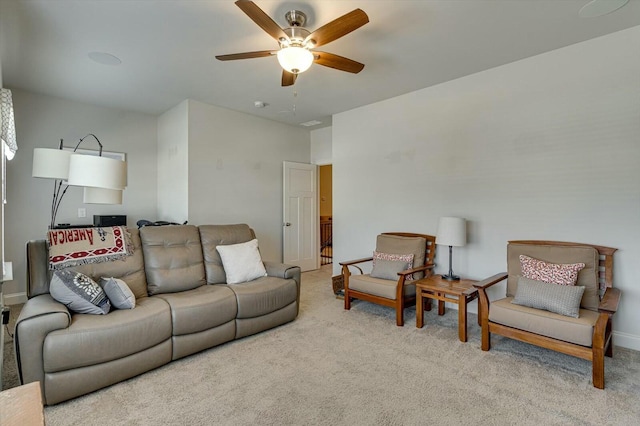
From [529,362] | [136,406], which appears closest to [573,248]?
[529,362]

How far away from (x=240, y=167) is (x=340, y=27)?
3.32m

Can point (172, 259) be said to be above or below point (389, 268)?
above

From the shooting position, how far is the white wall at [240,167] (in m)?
4.61

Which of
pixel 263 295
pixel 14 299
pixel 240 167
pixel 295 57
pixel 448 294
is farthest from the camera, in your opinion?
pixel 240 167

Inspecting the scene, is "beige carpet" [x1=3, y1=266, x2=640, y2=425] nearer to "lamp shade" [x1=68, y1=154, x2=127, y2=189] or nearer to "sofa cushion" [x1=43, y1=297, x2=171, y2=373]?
"sofa cushion" [x1=43, y1=297, x2=171, y2=373]

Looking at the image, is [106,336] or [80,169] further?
[80,169]

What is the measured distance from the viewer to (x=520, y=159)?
3.38 meters

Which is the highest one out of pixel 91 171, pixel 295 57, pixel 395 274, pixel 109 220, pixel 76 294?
pixel 295 57

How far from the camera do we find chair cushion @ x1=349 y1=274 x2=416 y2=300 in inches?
135

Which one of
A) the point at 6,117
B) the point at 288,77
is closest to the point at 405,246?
the point at 288,77

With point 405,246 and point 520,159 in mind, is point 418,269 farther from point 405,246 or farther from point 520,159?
point 520,159

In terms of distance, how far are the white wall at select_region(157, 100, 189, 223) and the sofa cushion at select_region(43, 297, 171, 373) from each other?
2.34m

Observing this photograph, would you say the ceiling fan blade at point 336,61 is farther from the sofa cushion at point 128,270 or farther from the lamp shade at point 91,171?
the sofa cushion at point 128,270

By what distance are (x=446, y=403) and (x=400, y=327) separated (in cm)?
127
